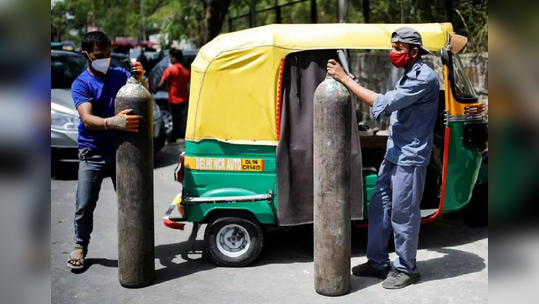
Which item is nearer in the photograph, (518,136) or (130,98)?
(518,136)

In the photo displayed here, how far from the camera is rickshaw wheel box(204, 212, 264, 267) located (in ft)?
18.0

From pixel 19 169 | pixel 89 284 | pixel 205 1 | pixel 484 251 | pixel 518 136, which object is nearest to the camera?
pixel 19 169

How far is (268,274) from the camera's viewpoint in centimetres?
537

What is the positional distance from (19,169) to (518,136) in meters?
2.17

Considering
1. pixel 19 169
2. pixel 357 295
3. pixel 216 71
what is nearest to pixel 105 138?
pixel 216 71

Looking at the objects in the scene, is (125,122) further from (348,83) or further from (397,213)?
(397,213)

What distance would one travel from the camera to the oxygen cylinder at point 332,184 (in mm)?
4668

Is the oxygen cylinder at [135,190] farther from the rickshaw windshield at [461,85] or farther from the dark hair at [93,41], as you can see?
the rickshaw windshield at [461,85]

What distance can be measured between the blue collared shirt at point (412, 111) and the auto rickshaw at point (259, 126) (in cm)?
53

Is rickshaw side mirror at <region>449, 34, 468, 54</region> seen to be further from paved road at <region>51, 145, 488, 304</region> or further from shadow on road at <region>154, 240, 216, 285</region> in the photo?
shadow on road at <region>154, 240, 216, 285</region>

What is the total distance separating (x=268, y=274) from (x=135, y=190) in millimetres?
1397

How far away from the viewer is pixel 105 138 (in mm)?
5391

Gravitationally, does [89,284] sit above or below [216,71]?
below

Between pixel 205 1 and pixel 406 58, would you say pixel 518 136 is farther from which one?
pixel 205 1
